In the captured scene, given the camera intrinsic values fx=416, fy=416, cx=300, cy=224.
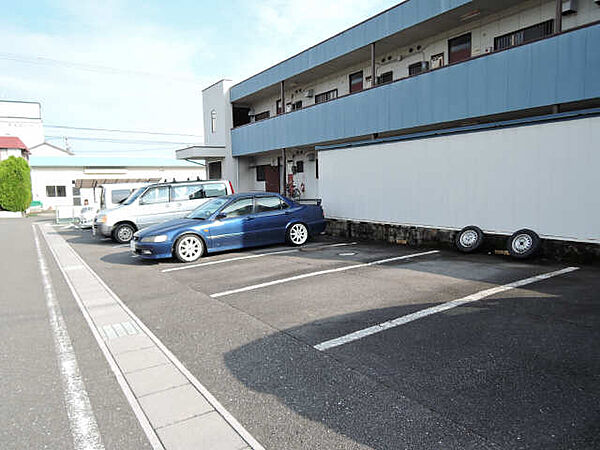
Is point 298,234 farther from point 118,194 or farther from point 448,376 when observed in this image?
point 118,194

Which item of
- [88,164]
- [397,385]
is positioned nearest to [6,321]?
[397,385]

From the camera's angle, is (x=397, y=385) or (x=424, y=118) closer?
(x=397, y=385)

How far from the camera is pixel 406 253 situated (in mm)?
9117

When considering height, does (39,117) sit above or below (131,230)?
above

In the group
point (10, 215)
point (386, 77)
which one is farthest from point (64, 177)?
point (386, 77)

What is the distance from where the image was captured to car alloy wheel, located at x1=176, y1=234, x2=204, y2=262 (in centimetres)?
909

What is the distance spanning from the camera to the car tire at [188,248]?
9.08 metres

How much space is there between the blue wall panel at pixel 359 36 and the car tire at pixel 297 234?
759 centimetres

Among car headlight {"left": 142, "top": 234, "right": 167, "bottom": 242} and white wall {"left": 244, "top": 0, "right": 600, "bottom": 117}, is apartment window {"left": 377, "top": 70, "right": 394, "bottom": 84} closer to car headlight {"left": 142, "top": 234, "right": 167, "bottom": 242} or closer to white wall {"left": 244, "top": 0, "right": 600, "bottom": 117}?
white wall {"left": 244, "top": 0, "right": 600, "bottom": 117}

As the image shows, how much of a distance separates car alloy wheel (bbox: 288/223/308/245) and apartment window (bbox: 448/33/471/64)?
786 cm

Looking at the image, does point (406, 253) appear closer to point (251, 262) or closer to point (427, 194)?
point (427, 194)

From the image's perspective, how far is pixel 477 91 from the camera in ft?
36.2

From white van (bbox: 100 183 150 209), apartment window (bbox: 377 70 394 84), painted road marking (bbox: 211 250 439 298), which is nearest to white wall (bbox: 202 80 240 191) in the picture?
white van (bbox: 100 183 150 209)

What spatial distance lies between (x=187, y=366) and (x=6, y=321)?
3.20 meters
